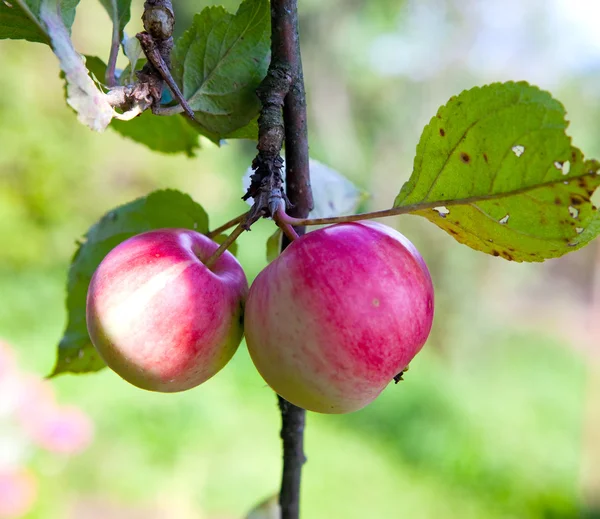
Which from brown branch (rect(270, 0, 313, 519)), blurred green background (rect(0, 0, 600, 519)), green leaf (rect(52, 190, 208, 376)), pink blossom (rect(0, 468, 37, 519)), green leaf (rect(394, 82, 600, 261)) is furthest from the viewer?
blurred green background (rect(0, 0, 600, 519))

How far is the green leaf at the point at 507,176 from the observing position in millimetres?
346

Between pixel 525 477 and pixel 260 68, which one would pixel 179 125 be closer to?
pixel 260 68

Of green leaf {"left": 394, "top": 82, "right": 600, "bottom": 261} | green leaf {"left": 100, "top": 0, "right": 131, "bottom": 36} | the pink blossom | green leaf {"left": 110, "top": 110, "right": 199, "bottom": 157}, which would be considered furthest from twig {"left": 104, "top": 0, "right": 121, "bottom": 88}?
the pink blossom

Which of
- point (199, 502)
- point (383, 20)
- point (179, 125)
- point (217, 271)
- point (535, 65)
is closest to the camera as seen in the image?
point (217, 271)

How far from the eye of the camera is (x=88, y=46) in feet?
13.0

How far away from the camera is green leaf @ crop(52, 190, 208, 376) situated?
57 cm

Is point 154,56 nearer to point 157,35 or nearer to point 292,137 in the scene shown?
point 157,35

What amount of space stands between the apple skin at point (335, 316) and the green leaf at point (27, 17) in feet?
0.74

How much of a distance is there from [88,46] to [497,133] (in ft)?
13.6

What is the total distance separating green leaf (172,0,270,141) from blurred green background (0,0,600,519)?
2111mm

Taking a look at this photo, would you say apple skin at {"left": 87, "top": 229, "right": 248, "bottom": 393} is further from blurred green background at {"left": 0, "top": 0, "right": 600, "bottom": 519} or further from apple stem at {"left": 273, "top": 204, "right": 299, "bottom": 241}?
blurred green background at {"left": 0, "top": 0, "right": 600, "bottom": 519}

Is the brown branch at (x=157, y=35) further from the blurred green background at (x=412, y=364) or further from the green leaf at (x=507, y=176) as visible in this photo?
the blurred green background at (x=412, y=364)

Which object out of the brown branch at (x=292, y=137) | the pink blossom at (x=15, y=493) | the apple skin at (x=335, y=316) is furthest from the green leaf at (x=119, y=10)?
the pink blossom at (x=15, y=493)

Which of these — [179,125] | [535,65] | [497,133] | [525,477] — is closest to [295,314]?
[497,133]
